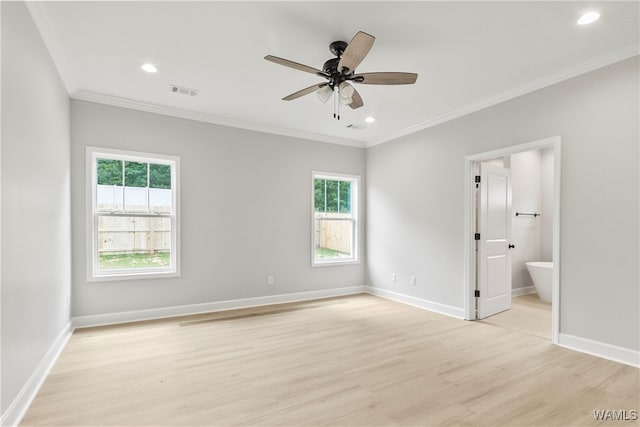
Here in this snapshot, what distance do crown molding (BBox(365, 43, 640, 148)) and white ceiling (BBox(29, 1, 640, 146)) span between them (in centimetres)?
1

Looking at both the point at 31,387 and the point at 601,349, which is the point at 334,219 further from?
the point at 31,387

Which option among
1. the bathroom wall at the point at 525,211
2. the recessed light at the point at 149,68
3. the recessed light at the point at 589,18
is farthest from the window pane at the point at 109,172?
the bathroom wall at the point at 525,211

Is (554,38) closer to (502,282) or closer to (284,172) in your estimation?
(502,282)

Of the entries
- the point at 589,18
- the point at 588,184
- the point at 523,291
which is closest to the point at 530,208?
the point at 523,291

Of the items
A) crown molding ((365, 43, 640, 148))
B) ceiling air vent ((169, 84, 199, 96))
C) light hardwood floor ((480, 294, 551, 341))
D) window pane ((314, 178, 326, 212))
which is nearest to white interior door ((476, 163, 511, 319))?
light hardwood floor ((480, 294, 551, 341))

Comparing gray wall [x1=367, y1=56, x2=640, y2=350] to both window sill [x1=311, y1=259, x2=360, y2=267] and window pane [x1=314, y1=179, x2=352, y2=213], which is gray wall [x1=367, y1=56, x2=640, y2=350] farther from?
window pane [x1=314, y1=179, x2=352, y2=213]

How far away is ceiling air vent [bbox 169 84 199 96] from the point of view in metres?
3.68

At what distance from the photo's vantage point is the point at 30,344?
2316 mm

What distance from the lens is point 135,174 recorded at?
14.1 ft

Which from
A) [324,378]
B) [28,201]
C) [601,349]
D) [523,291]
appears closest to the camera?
[28,201]

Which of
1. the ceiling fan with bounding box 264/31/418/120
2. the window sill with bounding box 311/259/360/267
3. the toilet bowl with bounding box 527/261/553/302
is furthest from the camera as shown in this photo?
the window sill with bounding box 311/259/360/267

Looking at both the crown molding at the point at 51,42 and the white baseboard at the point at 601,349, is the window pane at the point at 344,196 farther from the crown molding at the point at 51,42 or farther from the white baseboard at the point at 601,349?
the crown molding at the point at 51,42

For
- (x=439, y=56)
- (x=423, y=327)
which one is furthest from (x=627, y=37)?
(x=423, y=327)

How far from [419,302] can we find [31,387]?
4467mm
